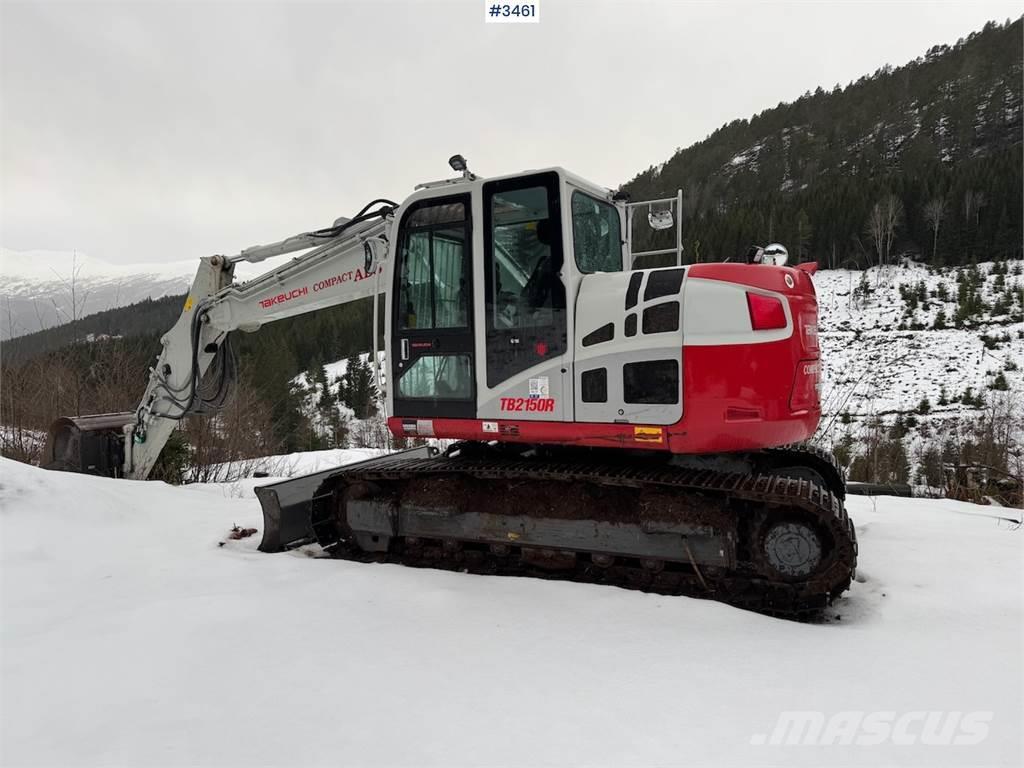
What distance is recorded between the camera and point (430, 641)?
3648 mm

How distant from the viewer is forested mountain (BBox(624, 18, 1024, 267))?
5709 centimetres

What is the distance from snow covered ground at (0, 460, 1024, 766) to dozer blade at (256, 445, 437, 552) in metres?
0.53

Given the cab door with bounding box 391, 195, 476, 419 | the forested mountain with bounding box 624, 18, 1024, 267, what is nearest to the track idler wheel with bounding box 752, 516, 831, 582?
the cab door with bounding box 391, 195, 476, 419

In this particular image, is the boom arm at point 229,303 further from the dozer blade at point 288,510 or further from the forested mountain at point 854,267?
the forested mountain at point 854,267

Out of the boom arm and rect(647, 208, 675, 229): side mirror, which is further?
the boom arm

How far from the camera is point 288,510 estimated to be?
5754 millimetres

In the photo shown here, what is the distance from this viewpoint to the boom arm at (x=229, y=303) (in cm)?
607

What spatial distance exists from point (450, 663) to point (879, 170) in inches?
3699

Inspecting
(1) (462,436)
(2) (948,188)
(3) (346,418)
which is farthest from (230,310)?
(2) (948,188)

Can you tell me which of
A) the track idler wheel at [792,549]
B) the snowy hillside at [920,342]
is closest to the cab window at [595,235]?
the track idler wheel at [792,549]

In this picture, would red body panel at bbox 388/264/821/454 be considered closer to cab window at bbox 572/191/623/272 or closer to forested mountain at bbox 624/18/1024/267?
cab window at bbox 572/191/623/272

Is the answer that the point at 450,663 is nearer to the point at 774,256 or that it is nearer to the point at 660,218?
the point at 774,256

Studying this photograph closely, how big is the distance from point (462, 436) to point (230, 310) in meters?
3.62

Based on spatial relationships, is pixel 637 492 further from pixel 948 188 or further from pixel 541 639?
pixel 948 188
